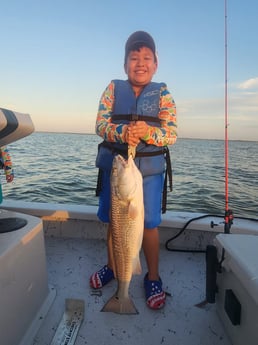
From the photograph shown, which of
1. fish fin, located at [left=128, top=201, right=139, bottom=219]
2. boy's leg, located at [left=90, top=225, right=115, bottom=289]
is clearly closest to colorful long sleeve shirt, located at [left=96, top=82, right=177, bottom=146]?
fish fin, located at [left=128, top=201, right=139, bottom=219]

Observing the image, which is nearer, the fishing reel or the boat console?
the boat console

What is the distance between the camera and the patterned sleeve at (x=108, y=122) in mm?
2314

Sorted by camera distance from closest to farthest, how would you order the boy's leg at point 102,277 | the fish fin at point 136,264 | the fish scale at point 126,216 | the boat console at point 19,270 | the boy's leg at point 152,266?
the boat console at point 19,270 → the fish scale at point 126,216 → the fish fin at point 136,264 → the boy's leg at point 152,266 → the boy's leg at point 102,277

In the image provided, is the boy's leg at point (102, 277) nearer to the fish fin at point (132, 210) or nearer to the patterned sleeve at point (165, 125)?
the fish fin at point (132, 210)

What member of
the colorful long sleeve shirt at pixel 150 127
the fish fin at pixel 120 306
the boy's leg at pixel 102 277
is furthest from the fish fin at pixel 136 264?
the colorful long sleeve shirt at pixel 150 127

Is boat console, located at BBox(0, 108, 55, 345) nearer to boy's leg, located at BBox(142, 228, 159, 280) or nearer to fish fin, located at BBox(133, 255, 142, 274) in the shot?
fish fin, located at BBox(133, 255, 142, 274)

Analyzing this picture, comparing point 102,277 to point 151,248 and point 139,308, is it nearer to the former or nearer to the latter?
point 139,308

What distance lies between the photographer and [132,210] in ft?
6.75

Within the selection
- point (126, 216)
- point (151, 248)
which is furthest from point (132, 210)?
point (151, 248)

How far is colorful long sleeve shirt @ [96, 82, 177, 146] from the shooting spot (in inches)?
90.2

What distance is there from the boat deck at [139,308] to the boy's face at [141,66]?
207 centimetres

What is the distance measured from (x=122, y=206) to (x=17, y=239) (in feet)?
2.56

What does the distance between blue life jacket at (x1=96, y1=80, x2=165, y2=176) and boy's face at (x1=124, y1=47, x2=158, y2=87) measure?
0.26 feet

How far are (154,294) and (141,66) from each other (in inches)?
83.5
